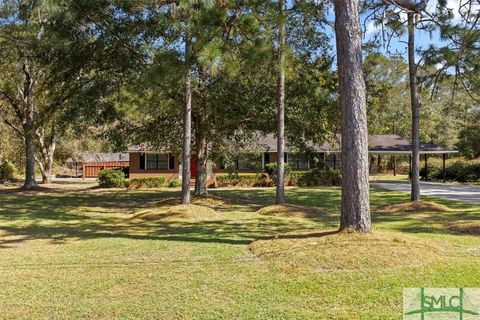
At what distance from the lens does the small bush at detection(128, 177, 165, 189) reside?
2738 centimetres

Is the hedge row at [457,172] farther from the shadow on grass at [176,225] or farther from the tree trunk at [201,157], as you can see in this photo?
the tree trunk at [201,157]

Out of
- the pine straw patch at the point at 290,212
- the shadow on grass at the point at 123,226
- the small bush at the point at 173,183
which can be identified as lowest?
the shadow on grass at the point at 123,226

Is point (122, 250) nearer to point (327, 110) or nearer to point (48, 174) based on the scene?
point (327, 110)

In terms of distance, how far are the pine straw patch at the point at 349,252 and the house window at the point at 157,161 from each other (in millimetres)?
24271

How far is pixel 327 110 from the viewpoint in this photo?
16.0 meters

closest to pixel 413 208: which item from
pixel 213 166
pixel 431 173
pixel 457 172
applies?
pixel 213 166

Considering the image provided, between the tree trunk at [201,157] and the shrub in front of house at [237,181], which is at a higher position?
the tree trunk at [201,157]

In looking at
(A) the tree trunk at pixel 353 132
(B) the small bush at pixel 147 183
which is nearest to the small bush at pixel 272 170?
(B) the small bush at pixel 147 183

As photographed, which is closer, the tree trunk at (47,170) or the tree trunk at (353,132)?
the tree trunk at (353,132)

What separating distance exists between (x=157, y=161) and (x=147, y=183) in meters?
3.70

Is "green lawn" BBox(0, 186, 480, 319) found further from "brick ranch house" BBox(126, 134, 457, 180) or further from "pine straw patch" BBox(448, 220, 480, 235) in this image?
"brick ranch house" BBox(126, 134, 457, 180)

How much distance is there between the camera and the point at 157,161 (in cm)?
3106

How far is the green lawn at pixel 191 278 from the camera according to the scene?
4.57m

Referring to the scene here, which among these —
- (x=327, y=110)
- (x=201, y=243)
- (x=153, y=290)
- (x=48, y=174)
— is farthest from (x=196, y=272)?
(x=48, y=174)
